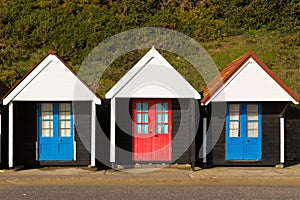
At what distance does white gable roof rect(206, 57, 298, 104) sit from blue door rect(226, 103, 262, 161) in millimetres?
559

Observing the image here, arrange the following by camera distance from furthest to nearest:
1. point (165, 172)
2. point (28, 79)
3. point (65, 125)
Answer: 1. point (65, 125)
2. point (28, 79)
3. point (165, 172)

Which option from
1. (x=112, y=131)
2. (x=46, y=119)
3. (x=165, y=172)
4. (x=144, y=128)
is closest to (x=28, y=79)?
(x=46, y=119)

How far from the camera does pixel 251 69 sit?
15945 mm

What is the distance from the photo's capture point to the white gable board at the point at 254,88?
15930 millimetres

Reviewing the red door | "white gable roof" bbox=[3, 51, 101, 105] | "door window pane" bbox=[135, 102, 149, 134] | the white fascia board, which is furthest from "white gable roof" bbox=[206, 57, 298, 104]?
the white fascia board

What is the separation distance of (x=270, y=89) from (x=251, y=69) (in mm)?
936

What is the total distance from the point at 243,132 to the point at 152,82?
3665 mm

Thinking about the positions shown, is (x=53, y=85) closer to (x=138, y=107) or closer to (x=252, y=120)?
(x=138, y=107)

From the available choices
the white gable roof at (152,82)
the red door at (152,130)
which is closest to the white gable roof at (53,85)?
the white gable roof at (152,82)

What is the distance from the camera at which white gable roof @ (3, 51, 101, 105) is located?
50.7ft

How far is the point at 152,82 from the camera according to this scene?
15.7m

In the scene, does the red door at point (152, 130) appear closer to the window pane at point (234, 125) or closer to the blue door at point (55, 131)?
the window pane at point (234, 125)

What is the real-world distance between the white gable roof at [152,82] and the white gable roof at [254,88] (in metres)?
1.23

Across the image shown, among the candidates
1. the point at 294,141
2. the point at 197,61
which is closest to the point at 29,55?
the point at 197,61
